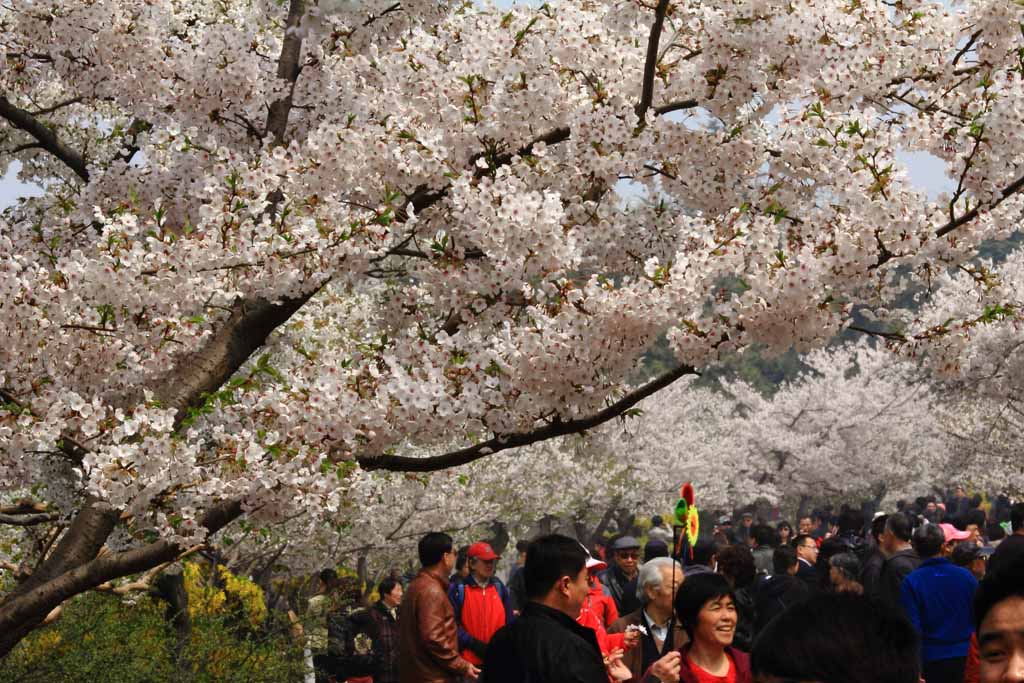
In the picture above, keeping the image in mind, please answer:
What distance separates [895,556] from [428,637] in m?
3.17

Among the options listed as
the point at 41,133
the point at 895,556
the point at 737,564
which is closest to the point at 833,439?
the point at 895,556

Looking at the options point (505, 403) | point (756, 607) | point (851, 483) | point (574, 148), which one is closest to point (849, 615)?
point (505, 403)

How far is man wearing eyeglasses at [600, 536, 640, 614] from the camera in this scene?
965 cm

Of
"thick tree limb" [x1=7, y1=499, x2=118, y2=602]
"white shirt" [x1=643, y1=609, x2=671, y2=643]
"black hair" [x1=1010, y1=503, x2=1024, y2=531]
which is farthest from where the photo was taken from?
"black hair" [x1=1010, y1=503, x2=1024, y2=531]

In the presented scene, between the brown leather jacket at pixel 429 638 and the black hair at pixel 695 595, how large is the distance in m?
2.87

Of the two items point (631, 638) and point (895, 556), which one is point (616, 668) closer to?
point (631, 638)

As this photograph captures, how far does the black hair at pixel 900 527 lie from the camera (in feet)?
27.8

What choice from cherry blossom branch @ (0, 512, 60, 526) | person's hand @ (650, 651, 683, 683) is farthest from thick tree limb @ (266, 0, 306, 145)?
person's hand @ (650, 651, 683, 683)

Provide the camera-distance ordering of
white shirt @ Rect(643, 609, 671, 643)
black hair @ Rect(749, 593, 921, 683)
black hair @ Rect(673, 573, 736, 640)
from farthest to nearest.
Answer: white shirt @ Rect(643, 609, 671, 643), black hair @ Rect(673, 573, 736, 640), black hair @ Rect(749, 593, 921, 683)

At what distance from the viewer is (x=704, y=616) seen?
16.8 feet

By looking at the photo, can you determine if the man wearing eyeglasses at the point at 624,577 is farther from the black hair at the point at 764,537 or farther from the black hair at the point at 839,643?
the black hair at the point at 839,643

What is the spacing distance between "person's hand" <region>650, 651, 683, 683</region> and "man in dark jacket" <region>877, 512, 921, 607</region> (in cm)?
348

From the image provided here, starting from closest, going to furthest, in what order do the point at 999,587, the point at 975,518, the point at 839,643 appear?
the point at 839,643 < the point at 999,587 < the point at 975,518

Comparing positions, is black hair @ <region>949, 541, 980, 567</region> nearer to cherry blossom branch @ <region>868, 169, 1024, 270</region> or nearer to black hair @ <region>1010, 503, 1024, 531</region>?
black hair @ <region>1010, 503, 1024, 531</region>
